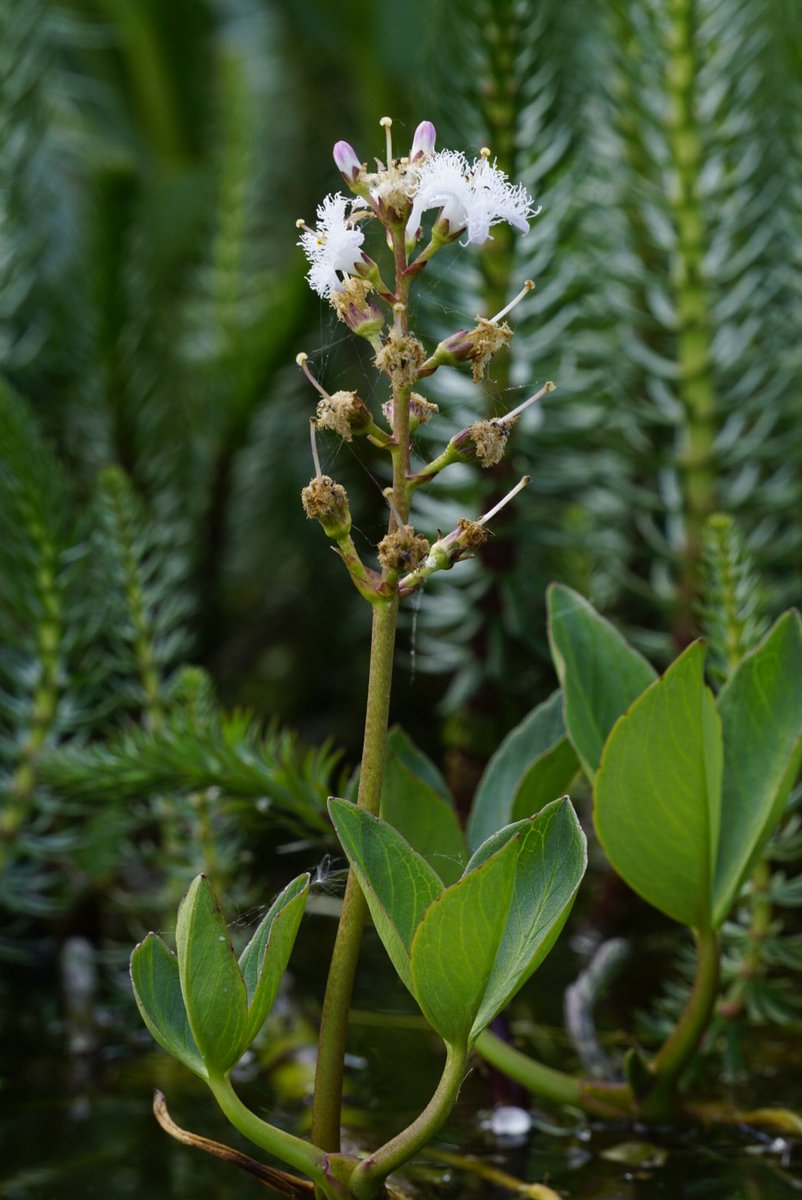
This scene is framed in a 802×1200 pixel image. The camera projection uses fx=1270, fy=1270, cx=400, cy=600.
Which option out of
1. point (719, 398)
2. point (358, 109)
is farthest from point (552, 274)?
point (358, 109)

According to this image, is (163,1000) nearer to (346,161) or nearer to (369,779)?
(369,779)

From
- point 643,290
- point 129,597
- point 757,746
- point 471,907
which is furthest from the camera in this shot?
point 643,290

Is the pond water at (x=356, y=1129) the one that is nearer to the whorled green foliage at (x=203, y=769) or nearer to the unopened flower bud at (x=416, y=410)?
the whorled green foliage at (x=203, y=769)

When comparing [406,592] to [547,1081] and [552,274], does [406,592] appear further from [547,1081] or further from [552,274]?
[552,274]

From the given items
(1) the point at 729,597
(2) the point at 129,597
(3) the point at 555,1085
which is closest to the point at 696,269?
(1) the point at 729,597

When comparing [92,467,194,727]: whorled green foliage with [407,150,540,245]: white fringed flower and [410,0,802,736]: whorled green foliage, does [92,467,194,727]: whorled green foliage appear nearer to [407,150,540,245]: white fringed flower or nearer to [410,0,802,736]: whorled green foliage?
[410,0,802,736]: whorled green foliage

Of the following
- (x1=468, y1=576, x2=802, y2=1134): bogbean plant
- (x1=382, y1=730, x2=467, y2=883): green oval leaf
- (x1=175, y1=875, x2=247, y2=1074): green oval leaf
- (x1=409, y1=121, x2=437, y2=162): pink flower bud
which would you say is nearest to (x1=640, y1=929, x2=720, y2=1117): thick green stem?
(x1=468, y1=576, x2=802, y2=1134): bogbean plant
